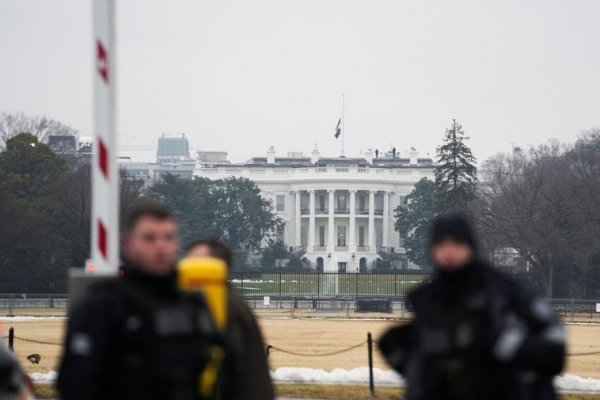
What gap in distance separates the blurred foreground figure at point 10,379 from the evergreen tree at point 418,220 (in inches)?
5759

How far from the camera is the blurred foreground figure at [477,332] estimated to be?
8.70 m

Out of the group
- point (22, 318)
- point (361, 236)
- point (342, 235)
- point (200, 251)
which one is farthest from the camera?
point (361, 236)

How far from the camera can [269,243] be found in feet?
577

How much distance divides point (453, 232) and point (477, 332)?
53 cm

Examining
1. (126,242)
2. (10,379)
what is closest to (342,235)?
(10,379)

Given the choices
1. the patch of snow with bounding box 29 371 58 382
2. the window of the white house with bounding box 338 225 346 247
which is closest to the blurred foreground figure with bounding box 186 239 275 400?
the patch of snow with bounding box 29 371 58 382

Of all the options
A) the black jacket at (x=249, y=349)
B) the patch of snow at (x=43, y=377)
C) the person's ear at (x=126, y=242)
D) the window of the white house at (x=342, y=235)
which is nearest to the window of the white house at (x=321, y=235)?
the window of the white house at (x=342, y=235)

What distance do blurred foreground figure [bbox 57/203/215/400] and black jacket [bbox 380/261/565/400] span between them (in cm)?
141

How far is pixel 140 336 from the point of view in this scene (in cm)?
795

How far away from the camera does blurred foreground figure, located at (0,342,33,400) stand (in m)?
11.0

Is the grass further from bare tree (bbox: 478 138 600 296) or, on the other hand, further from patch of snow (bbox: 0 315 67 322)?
bare tree (bbox: 478 138 600 296)

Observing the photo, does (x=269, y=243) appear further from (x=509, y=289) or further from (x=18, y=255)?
(x=509, y=289)

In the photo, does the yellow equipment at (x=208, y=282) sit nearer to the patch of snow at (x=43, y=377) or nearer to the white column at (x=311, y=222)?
the patch of snow at (x=43, y=377)

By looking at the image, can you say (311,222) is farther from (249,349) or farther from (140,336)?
(140,336)
